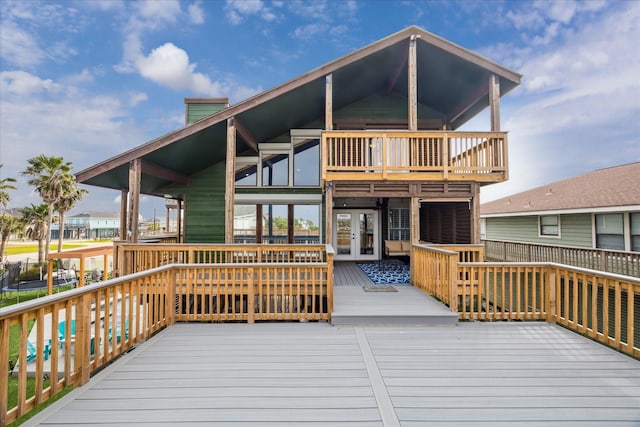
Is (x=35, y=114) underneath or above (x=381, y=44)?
above

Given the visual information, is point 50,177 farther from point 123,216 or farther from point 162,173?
point 162,173

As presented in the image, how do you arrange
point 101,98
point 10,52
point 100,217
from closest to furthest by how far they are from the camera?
point 10,52
point 101,98
point 100,217

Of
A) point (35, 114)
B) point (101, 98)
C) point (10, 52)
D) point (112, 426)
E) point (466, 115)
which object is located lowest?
point (112, 426)

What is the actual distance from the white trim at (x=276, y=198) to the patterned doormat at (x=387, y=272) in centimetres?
270

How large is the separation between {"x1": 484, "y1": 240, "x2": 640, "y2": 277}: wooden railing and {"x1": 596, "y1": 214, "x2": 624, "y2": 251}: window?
1.94 m

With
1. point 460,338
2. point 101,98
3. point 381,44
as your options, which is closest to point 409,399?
point 460,338

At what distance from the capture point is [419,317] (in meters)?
4.30

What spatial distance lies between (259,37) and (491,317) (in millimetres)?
27721

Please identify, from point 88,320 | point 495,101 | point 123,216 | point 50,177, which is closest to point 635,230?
point 495,101

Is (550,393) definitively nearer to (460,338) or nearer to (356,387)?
(460,338)

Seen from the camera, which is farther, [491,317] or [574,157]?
[574,157]

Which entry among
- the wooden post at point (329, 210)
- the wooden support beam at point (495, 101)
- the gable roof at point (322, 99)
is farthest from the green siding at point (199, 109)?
the wooden support beam at point (495, 101)

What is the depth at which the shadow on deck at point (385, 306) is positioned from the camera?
4293 millimetres

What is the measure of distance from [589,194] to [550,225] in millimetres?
1896
